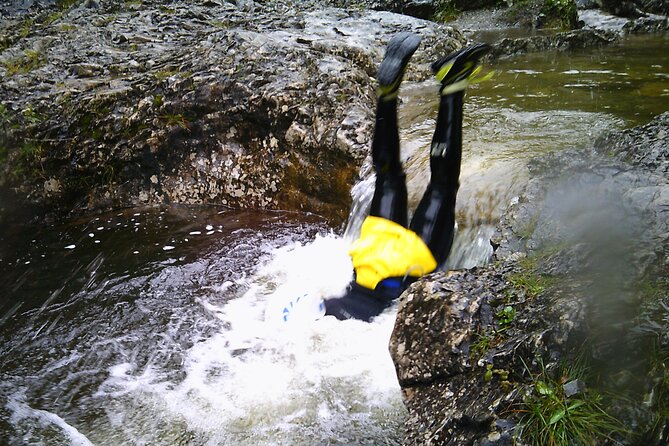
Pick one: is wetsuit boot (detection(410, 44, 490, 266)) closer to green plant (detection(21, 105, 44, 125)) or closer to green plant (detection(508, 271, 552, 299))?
green plant (detection(508, 271, 552, 299))

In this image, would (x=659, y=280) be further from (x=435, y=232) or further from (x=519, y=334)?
(x=435, y=232)

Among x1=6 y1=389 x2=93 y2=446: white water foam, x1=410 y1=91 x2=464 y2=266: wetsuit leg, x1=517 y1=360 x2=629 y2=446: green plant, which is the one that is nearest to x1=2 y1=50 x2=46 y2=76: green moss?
x1=6 y1=389 x2=93 y2=446: white water foam

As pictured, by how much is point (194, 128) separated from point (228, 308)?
249 centimetres

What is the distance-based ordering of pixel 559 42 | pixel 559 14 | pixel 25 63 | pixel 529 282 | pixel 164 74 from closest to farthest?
1. pixel 529 282
2. pixel 164 74
3. pixel 25 63
4. pixel 559 42
5. pixel 559 14

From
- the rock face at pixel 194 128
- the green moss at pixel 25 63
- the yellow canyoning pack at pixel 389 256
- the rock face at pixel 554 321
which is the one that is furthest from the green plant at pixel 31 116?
the rock face at pixel 554 321

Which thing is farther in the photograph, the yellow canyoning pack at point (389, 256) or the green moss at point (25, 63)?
the green moss at point (25, 63)

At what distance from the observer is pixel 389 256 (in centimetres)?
297

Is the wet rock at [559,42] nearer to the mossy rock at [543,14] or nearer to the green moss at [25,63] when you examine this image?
the mossy rock at [543,14]

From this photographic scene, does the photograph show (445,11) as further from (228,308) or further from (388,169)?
(228,308)

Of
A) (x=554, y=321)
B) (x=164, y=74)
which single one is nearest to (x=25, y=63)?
(x=164, y=74)

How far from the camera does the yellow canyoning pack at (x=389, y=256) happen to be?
9.73ft

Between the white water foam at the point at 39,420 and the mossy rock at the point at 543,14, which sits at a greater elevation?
the mossy rock at the point at 543,14

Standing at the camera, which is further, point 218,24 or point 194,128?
point 218,24

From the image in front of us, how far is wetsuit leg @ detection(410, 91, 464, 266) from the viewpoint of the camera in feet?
10.1
